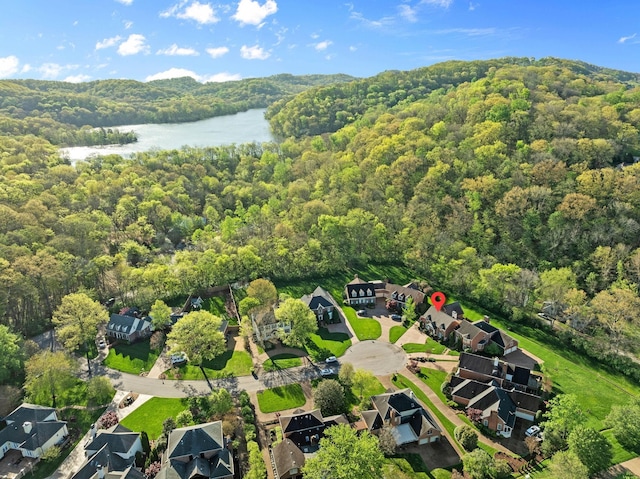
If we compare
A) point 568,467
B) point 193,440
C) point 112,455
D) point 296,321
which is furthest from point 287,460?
point 568,467

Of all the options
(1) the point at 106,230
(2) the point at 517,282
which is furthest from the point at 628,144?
(1) the point at 106,230

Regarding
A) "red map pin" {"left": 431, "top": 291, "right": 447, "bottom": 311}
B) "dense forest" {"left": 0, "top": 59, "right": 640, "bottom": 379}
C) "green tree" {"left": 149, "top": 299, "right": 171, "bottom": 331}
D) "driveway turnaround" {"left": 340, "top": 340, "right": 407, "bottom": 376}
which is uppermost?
"dense forest" {"left": 0, "top": 59, "right": 640, "bottom": 379}

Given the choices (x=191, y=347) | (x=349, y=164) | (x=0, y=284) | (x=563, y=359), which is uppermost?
(x=349, y=164)

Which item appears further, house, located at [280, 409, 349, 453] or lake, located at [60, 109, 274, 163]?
lake, located at [60, 109, 274, 163]

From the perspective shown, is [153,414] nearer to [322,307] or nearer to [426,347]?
[322,307]

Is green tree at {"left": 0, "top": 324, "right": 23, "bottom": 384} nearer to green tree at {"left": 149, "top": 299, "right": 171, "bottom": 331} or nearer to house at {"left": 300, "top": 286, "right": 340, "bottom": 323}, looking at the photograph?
green tree at {"left": 149, "top": 299, "right": 171, "bottom": 331}

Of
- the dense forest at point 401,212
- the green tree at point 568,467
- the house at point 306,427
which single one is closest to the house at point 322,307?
the dense forest at point 401,212

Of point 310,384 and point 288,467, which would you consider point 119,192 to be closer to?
point 310,384

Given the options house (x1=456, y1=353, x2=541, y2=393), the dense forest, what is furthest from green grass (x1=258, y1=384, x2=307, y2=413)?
the dense forest
